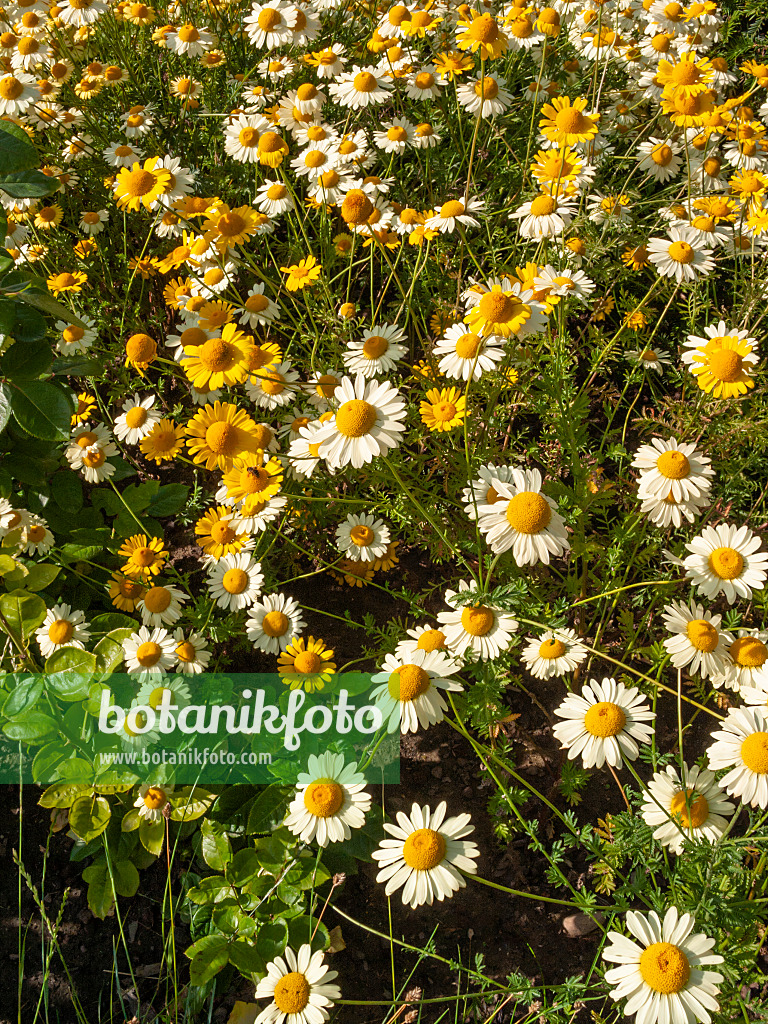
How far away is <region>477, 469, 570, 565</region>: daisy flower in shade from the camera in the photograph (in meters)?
1.72

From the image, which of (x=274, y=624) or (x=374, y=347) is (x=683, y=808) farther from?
(x=374, y=347)

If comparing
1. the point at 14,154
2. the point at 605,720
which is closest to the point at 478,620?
the point at 605,720

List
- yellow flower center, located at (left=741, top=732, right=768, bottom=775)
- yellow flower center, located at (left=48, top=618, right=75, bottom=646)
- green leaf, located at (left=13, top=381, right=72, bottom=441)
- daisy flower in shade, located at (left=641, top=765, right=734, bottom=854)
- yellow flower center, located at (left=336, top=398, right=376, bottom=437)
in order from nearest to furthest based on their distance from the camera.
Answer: yellow flower center, located at (left=741, top=732, right=768, bottom=775) < daisy flower in shade, located at (left=641, top=765, right=734, bottom=854) < yellow flower center, located at (left=336, top=398, right=376, bottom=437) < green leaf, located at (left=13, top=381, right=72, bottom=441) < yellow flower center, located at (left=48, top=618, right=75, bottom=646)

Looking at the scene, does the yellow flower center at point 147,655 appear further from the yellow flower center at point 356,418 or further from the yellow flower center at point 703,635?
the yellow flower center at point 703,635

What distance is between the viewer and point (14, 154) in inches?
73.0

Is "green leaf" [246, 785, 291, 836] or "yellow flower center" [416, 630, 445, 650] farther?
"green leaf" [246, 785, 291, 836]

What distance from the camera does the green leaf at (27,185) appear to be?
6.30 ft

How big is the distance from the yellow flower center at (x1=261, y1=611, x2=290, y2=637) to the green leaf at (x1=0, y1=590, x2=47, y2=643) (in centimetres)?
67

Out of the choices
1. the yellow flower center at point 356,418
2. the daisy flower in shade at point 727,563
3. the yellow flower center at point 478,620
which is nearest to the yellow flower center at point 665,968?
the yellow flower center at point 478,620

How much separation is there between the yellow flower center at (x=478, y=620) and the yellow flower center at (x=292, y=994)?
0.83 meters

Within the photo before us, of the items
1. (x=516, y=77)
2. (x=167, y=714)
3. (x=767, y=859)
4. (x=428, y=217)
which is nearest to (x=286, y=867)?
(x=167, y=714)

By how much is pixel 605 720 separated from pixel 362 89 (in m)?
2.90

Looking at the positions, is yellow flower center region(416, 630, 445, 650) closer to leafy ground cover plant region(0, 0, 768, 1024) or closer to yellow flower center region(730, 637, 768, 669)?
leafy ground cover plant region(0, 0, 768, 1024)

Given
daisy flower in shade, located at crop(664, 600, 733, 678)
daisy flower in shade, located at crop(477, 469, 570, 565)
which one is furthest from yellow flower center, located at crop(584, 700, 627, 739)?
daisy flower in shade, located at crop(477, 469, 570, 565)
